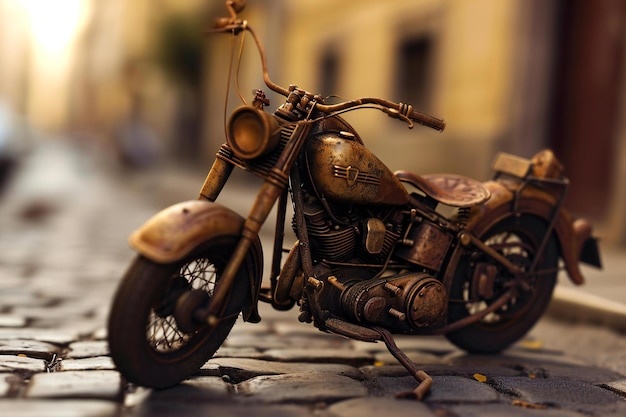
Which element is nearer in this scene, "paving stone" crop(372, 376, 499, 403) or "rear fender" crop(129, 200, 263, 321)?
"rear fender" crop(129, 200, 263, 321)

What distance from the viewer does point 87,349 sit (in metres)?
3.68

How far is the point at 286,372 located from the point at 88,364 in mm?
864

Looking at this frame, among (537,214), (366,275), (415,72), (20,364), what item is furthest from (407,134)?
(20,364)

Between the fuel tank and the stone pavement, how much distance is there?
80cm

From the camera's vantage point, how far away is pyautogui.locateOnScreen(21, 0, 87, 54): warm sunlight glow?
91125 millimetres

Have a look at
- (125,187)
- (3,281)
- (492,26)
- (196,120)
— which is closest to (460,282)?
(3,281)

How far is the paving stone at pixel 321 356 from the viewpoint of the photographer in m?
3.74

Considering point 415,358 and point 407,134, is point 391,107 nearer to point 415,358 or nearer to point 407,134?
point 415,358

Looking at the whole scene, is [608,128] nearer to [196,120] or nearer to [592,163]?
[592,163]

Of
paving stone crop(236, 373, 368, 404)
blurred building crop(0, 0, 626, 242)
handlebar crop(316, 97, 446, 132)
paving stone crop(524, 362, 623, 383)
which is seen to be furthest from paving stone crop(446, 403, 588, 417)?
blurred building crop(0, 0, 626, 242)

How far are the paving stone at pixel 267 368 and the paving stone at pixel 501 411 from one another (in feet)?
1.91

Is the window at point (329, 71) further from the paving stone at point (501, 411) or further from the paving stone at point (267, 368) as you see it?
the paving stone at point (501, 411)

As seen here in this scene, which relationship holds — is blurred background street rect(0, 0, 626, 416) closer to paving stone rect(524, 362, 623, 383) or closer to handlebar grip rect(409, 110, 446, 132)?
paving stone rect(524, 362, 623, 383)

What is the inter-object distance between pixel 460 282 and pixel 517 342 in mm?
891
